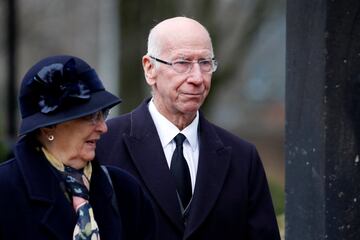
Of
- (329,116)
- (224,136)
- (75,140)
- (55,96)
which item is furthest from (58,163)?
(329,116)

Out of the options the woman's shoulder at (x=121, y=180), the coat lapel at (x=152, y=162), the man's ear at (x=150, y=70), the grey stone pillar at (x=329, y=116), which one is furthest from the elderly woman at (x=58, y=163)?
the grey stone pillar at (x=329, y=116)

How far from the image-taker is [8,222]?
375 cm

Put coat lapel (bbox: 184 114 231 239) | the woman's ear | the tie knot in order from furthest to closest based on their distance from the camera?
the tie knot
coat lapel (bbox: 184 114 231 239)
the woman's ear

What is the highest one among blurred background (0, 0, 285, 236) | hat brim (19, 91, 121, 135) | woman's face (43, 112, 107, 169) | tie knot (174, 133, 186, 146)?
hat brim (19, 91, 121, 135)

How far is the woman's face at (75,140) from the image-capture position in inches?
153

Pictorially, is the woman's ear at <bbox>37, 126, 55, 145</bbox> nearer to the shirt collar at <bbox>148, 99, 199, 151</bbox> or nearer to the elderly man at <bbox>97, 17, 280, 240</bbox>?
the elderly man at <bbox>97, 17, 280, 240</bbox>

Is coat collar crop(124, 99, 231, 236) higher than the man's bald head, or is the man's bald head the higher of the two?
the man's bald head

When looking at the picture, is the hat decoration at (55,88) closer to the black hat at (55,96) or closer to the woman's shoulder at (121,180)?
the black hat at (55,96)

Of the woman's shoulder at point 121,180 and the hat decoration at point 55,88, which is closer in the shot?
the hat decoration at point 55,88

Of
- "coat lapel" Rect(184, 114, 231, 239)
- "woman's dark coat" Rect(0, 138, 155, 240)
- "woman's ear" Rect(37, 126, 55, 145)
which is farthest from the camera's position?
"coat lapel" Rect(184, 114, 231, 239)

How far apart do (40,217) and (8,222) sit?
0.12 metres

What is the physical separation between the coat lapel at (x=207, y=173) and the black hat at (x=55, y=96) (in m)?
1.05

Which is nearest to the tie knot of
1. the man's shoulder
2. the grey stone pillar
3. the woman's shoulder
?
the man's shoulder

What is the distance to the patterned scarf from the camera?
3803 millimetres
